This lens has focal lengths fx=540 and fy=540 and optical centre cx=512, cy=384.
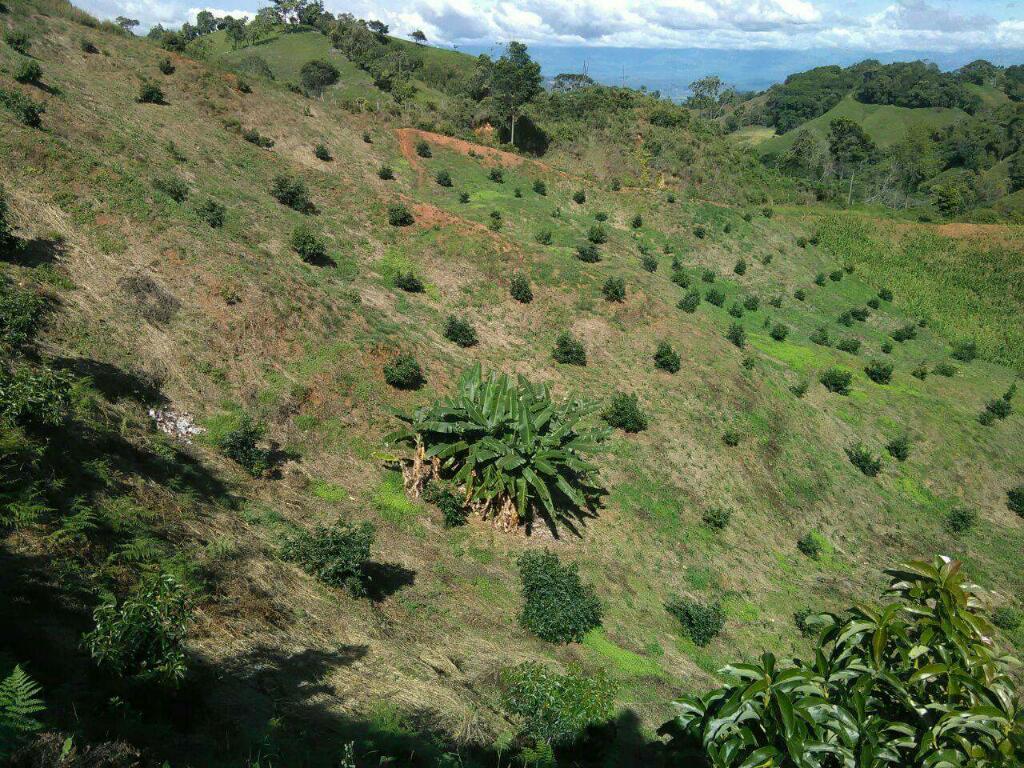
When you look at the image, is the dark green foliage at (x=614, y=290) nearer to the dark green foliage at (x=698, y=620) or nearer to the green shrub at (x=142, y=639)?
the dark green foliage at (x=698, y=620)

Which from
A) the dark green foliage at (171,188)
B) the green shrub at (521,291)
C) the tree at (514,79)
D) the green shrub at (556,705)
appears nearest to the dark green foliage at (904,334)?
the green shrub at (521,291)

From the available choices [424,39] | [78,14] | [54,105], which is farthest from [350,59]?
[54,105]

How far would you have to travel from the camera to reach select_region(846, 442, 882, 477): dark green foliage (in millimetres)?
26156

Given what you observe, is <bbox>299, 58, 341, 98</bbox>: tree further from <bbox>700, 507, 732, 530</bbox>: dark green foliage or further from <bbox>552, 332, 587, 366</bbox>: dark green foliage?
<bbox>700, 507, 732, 530</bbox>: dark green foliage

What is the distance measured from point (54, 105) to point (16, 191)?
28.8 feet

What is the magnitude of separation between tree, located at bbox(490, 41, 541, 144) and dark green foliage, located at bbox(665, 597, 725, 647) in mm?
58326

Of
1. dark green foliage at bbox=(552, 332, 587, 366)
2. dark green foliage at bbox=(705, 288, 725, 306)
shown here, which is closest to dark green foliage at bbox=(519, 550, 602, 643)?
dark green foliage at bbox=(552, 332, 587, 366)

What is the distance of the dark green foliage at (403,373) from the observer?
Result: 18.8 metres

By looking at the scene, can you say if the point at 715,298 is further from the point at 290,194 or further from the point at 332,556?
the point at 332,556

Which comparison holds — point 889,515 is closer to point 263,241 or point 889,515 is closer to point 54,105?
point 263,241

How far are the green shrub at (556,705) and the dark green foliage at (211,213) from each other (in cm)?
2057

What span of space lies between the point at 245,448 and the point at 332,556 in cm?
462

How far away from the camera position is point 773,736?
5051mm

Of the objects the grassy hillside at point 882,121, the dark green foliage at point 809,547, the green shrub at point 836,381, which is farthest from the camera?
the grassy hillside at point 882,121
